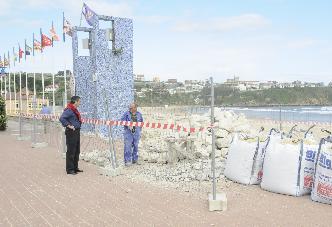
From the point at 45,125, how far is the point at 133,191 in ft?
48.1

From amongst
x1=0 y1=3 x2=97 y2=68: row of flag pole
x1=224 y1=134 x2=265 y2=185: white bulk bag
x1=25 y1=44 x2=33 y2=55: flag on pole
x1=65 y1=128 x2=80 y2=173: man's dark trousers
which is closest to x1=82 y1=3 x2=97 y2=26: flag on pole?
x1=0 y1=3 x2=97 y2=68: row of flag pole

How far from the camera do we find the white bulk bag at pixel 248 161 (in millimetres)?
7812

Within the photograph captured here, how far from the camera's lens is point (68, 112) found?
389 inches

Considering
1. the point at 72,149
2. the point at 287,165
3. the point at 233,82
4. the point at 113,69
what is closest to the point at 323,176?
the point at 287,165

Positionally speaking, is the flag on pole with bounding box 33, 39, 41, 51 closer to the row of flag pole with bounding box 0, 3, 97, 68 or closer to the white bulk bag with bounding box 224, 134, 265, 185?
the row of flag pole with bounding box 0, 3, 97, 68

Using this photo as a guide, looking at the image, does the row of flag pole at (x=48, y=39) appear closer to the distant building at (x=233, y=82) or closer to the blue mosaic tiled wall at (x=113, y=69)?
the blue mosaic tiled wall at (x=113, y=69)

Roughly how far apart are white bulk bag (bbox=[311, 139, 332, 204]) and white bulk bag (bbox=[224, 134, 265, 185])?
1217 millimetres

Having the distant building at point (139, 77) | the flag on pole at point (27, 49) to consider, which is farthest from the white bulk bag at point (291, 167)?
the flag on pole at point (27, 49)

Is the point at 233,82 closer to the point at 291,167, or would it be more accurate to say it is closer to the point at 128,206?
the point at 291,167

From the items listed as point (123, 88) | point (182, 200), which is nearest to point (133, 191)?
point (182, 200)

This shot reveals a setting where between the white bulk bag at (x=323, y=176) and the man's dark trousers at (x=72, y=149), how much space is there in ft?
17.3

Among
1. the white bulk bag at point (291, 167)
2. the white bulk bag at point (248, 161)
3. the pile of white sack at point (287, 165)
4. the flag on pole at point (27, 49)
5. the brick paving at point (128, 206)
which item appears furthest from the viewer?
the flag on pole at point (27, 49)

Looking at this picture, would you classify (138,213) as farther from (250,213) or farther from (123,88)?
(123,88)

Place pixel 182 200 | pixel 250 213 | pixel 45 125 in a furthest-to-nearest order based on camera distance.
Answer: pixel 45 125
pixel 182 200
pixel 250 213
